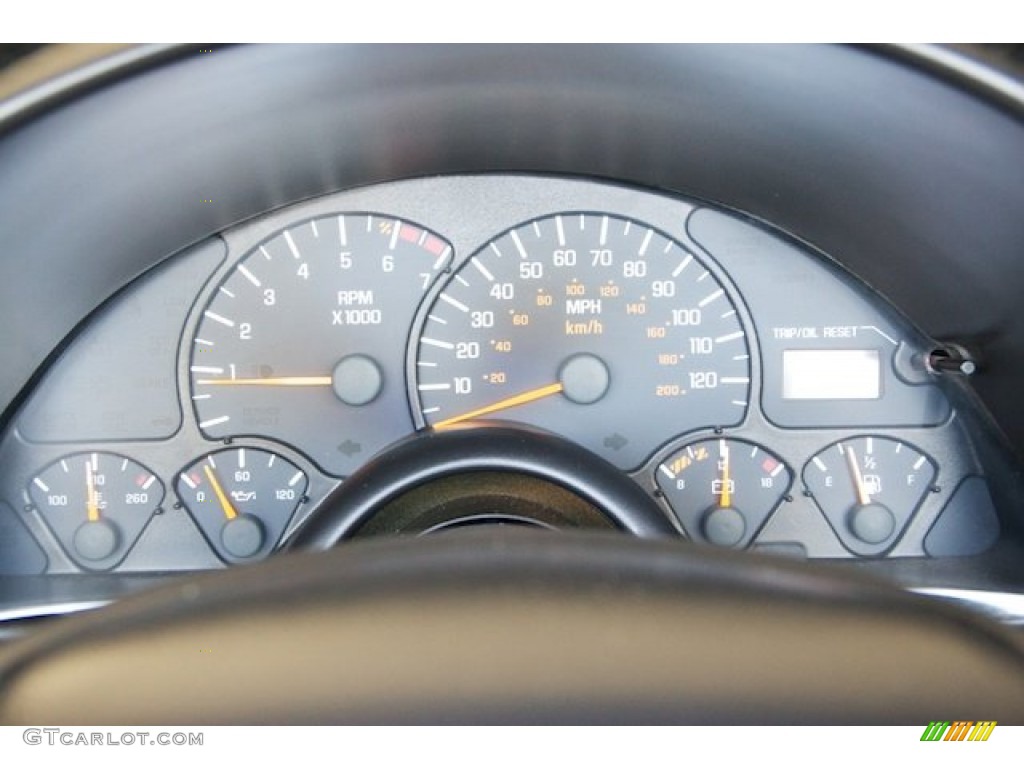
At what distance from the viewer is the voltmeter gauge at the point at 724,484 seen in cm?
279

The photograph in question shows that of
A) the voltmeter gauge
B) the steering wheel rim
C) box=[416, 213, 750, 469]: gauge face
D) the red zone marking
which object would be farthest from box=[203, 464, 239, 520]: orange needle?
the steering wheel rim

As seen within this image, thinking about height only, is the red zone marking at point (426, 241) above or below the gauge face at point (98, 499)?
above

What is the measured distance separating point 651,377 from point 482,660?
61.7 inches

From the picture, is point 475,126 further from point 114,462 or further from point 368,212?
point 114,462

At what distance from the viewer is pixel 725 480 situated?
2812mm

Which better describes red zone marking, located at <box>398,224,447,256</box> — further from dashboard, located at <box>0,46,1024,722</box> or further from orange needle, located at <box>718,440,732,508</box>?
orange needle, located at <box>718,440,732,508</box>

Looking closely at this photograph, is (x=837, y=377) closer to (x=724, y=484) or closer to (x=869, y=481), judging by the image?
(x=869, y=481)

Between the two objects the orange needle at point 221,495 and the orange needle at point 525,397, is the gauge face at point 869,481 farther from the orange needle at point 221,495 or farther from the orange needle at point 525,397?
the orange needle at point 221,495

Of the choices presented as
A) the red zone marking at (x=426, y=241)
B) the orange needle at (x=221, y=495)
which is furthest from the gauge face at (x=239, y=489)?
the red zone marking at (x=426, y=241)

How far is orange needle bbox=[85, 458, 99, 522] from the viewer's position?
9.08ft
